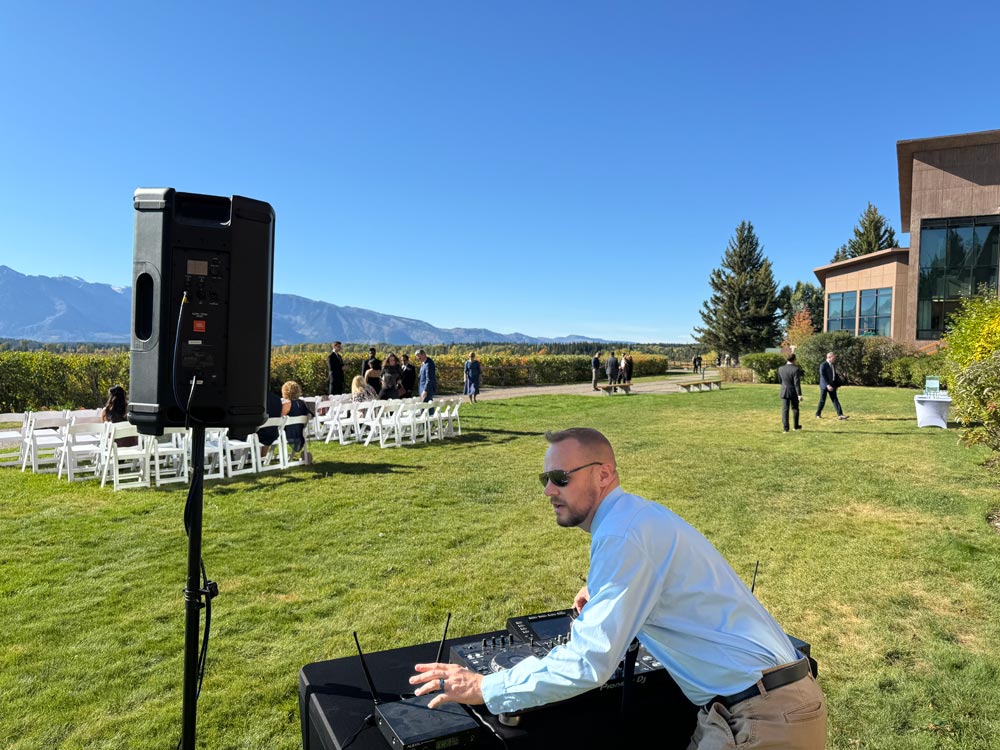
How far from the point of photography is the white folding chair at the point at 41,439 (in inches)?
388

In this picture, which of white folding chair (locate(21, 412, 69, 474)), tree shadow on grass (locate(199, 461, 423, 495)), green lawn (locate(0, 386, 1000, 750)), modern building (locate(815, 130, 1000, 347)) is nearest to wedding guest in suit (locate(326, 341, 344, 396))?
green lawn (locate(0, 386, 1000, 750))

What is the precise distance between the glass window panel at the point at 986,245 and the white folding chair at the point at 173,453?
118ft

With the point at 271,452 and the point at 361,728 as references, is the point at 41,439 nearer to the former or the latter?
the point at 271,452

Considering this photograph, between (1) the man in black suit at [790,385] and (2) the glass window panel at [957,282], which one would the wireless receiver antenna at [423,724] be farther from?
(2) the glass window panel at [957,282]

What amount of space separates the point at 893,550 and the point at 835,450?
251 inches

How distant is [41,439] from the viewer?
33.9 feet

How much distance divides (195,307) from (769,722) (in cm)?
234

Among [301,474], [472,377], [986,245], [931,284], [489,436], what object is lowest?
[301,474]

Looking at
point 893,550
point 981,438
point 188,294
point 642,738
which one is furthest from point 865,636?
point 981,438

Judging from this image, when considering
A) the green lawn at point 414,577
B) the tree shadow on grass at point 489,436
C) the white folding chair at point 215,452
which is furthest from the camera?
the tree shadow on grass at point 489,436

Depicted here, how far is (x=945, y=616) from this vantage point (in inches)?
182

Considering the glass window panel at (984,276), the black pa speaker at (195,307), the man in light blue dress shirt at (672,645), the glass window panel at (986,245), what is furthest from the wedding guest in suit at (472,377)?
the glass window panel at (986,245)

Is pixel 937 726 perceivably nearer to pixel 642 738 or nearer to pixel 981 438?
pixel 642 738

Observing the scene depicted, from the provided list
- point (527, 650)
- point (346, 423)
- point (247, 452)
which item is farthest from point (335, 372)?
point (527, 650)
